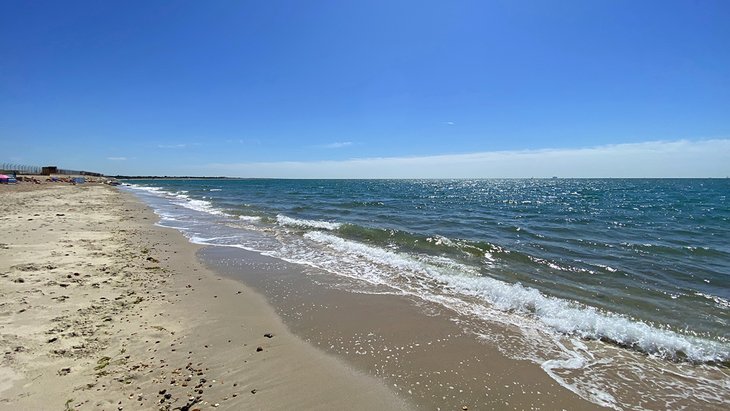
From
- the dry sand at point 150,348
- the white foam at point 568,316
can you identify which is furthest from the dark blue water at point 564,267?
the dry sand at point 150,348

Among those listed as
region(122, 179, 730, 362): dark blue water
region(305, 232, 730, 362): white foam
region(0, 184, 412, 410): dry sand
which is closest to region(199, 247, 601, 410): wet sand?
region(0, 184, 412, 410): dry sand

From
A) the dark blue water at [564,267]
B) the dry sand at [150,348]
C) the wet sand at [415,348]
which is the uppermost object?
the dry sand at [150,348]

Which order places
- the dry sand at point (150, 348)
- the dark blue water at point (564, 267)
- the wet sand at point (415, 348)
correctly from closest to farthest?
the dry sand at point (150, 348)
the wet sand at point (415, 348)
the dark blue water at point (564, 267)

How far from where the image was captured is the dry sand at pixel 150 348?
159 inches

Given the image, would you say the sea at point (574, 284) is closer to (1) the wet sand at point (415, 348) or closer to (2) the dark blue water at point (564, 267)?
(2) the dark blue water at point (564, 267)

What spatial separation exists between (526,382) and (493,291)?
399cm

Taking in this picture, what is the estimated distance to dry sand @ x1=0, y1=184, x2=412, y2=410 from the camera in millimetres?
4047

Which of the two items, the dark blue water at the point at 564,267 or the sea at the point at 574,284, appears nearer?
the sea at the point at 574,284

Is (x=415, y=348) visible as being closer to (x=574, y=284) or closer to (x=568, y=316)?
(x=568, y=316)

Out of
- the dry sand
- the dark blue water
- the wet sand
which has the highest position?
the dry sand

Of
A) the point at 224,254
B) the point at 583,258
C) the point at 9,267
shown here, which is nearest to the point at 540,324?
the point at 583,258

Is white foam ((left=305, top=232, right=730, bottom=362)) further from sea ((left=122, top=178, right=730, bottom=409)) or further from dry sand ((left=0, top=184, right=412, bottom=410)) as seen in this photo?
dry sand ((left=0, top=184, right=412, bottom=410))

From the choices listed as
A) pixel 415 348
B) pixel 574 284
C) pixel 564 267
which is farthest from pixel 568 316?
pixel 564 267

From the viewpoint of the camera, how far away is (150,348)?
16.8 ft
